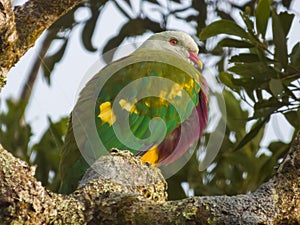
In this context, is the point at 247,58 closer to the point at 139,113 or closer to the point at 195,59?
the point at 139,113

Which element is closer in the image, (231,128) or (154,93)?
(154,93)

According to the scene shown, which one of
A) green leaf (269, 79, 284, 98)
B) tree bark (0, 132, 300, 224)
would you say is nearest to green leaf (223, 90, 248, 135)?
green leaf (269, 79, 284, 98)

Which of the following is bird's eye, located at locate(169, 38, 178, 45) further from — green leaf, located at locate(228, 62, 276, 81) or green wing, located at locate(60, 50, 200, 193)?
green leaf, located at locate(228, 62, 276, 81)

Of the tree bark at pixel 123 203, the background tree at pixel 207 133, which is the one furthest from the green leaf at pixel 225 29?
the tree bark at pixel 123 203

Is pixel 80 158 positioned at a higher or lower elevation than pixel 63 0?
lower

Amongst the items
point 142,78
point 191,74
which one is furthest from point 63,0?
point 191,74

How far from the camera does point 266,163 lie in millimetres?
3156

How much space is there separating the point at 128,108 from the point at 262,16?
63 centimetres

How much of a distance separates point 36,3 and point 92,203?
51 centimetres

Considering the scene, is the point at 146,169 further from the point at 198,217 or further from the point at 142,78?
the point at 142,78

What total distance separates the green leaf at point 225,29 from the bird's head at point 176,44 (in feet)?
2.06

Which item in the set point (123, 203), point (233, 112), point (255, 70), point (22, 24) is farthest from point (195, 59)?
point (123, 203)

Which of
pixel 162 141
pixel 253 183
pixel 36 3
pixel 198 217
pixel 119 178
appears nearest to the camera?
pixel 198 217

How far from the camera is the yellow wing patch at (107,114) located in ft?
8.97
